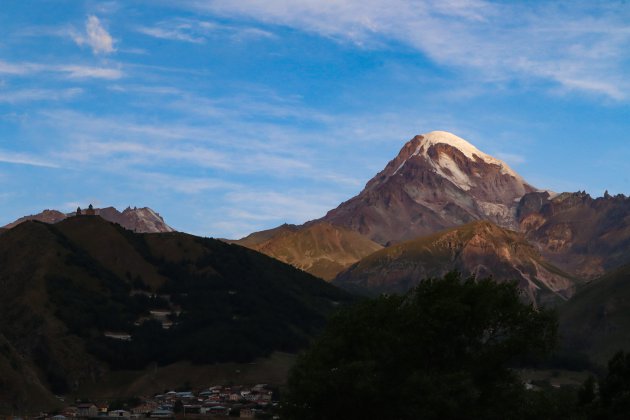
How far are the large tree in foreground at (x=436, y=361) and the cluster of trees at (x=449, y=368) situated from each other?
0.10 m

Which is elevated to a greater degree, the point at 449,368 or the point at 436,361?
the point at 436,361

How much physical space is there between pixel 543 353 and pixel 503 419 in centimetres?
1039

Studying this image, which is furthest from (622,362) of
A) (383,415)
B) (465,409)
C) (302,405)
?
(302,405)

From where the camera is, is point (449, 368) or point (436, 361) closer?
point (449, 368)

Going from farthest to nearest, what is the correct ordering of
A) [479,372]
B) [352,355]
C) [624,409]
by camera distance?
[352,355] < [479,372] < [624,409]

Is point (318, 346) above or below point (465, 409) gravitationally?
above

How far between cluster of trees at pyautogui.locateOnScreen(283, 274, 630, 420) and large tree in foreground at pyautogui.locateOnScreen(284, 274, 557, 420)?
10cm

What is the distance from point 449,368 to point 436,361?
2290 mm

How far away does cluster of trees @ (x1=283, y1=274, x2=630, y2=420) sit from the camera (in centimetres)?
10162

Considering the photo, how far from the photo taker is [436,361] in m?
108

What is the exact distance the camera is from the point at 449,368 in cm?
10600

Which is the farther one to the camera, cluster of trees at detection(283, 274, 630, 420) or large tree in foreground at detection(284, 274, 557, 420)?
large tree in foreground at detection(284, 274, 557, 420)

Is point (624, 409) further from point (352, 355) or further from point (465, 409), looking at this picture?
point (352, 355)

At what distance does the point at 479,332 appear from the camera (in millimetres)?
108188
